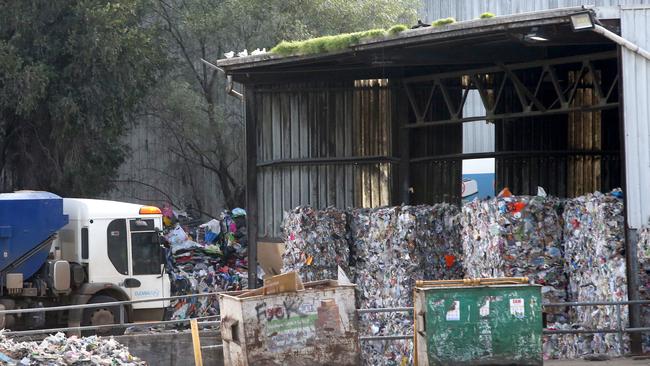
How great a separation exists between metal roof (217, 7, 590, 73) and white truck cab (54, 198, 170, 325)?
4284 millimetres

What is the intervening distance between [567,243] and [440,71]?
6.35 meters

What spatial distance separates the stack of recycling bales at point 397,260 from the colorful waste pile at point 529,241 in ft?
7.46

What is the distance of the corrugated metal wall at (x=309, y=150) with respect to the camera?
23.1m

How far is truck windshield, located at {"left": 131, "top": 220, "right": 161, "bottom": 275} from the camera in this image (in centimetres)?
2425

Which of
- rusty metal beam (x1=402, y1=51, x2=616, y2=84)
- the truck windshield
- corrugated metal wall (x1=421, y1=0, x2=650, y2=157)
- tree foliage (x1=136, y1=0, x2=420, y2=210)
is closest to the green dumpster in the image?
rusty metal beam (x1=402, y1=51, x2=616, y2=84)

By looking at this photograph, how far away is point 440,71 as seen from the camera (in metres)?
23.4

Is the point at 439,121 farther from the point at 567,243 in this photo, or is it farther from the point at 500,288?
the point at 500,288

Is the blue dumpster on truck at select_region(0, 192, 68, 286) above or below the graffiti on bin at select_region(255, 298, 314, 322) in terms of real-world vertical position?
above

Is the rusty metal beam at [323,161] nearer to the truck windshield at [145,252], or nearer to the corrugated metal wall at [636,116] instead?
the truck windshield at [145,252]

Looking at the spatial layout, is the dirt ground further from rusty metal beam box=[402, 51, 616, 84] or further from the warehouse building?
the warehouse building

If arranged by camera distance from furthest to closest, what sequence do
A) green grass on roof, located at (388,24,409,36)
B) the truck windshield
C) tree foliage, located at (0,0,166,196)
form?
tree foliage, located at (0,0,166,196) → the truck windshield → green grass on roof, located at (388,24,409,36)

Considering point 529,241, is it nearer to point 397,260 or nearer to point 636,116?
point 636,116

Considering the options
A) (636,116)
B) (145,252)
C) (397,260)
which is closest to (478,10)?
(145,252)

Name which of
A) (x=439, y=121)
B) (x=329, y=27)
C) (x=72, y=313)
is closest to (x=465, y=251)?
(x=439, y=121)
